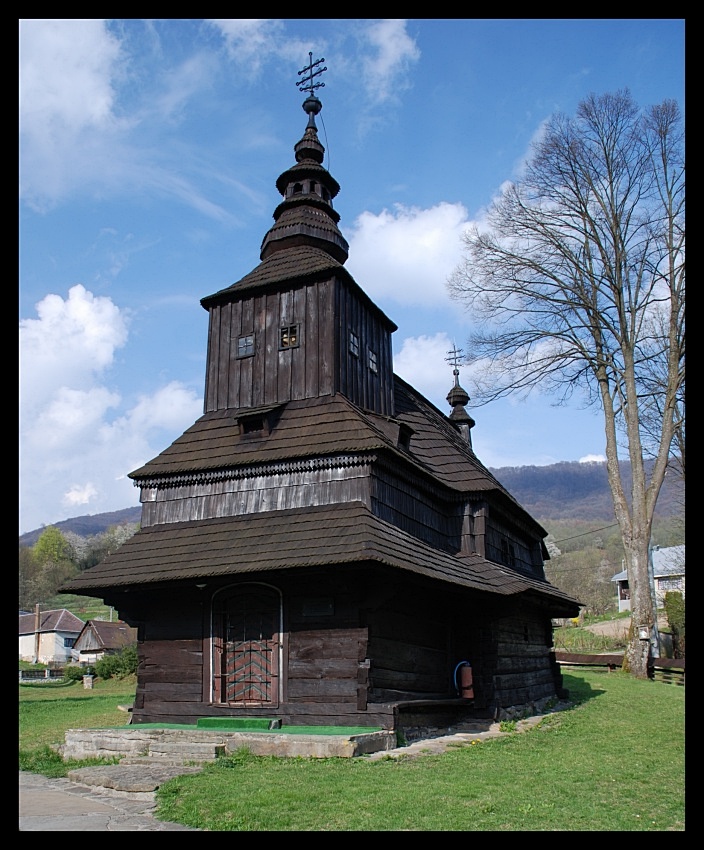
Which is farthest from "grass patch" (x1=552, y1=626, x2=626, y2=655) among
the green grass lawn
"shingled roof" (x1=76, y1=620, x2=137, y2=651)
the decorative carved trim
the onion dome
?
"shingled roof" (x1=76, y1=620, x2=137, y2=651)

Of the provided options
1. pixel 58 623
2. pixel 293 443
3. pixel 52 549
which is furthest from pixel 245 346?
pixel 52 549

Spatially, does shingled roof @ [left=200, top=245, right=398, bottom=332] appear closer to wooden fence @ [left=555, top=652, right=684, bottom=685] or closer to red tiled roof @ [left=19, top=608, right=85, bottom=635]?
wooden fence @ [left=555, top=652, right=684, bottom=685]

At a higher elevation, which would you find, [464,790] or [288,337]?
[288,337]

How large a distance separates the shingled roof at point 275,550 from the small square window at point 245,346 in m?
4.06

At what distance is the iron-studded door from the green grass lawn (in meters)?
2.46

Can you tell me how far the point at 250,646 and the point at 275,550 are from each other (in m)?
1.83

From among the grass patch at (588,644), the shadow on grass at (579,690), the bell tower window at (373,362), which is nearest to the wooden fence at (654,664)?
the shadow on grass at (579,690)

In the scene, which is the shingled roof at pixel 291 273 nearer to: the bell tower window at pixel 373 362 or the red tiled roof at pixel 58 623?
the bell tower window at pixel 373 362

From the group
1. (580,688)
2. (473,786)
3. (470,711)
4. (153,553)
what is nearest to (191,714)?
(153,553)

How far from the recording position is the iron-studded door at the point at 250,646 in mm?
12711

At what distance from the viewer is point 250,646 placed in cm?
1302

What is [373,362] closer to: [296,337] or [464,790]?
[296,337]

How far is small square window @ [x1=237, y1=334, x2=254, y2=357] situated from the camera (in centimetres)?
1684

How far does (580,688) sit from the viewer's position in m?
22.3
